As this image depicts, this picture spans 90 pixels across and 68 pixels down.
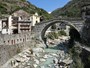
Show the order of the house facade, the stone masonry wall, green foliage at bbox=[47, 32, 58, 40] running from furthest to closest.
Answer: green foliage at bbox=[47, 32, 58, 40] < the house facade < the stone masonry wall

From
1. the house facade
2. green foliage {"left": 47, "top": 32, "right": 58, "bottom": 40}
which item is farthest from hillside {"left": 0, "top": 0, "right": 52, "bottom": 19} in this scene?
the house facade

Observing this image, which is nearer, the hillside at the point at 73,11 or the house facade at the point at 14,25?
the house facade at the point at 14,25

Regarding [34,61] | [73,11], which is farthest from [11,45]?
[73,11]

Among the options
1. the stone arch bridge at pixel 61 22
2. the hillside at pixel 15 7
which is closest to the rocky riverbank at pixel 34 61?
the stone arch bridge at pixel 61 22

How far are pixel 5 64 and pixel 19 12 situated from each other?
40.7 m

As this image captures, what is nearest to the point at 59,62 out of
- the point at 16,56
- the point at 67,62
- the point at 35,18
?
the point at 67,62

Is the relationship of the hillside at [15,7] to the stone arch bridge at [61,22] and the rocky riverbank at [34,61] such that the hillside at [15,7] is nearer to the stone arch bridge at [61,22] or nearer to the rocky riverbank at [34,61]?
the stone arch bridge at [61,22]

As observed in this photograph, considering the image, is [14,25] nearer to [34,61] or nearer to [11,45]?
[34,61]

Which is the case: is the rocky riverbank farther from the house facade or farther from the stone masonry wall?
the house facade

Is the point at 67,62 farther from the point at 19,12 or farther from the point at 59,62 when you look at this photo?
the point at 19,12

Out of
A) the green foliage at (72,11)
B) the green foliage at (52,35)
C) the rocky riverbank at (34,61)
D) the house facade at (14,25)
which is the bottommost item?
the rocky riverbank at (34,61)

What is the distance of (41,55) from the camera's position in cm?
4184

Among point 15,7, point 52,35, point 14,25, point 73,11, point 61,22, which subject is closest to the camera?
point 61,22

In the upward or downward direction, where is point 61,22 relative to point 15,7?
downward
